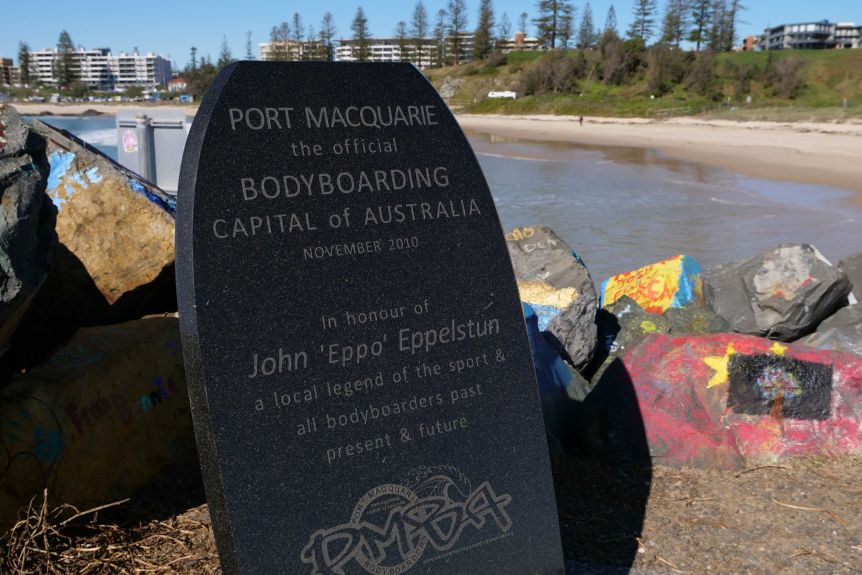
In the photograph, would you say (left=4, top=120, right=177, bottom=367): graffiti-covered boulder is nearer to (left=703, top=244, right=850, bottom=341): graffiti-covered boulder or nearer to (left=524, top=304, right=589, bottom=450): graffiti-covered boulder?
(left=524, top=304, right=589, bottom=450): graffiti-covered boulder

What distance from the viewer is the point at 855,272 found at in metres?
6.31

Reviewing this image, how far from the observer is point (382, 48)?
524ft

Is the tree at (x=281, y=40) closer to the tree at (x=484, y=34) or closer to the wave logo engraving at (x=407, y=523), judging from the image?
the tree at (x=484, y=34)

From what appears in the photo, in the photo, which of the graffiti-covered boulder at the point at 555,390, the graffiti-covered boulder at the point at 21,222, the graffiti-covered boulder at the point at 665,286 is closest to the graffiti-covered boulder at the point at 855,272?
the graffiti-covered boulder at the point at 665,286

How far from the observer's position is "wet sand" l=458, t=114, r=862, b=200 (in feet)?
82.1

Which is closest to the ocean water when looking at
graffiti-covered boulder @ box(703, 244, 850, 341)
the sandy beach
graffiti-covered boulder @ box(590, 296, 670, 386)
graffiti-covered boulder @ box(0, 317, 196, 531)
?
the sandy beach

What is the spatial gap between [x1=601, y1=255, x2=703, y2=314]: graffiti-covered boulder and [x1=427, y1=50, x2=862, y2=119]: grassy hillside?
47.8 metres

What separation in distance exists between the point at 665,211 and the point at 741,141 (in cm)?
2076

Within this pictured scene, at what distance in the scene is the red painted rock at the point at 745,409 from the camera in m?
4.14

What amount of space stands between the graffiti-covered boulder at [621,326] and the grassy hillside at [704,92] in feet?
160

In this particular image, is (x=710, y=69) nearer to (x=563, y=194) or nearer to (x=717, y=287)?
(x=563, y=194)

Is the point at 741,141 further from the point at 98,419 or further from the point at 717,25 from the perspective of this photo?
the point at 717,25

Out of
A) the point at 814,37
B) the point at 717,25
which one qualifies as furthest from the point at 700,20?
the point at 814,37

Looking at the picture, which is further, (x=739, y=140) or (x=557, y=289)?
(x=739, y=140)
